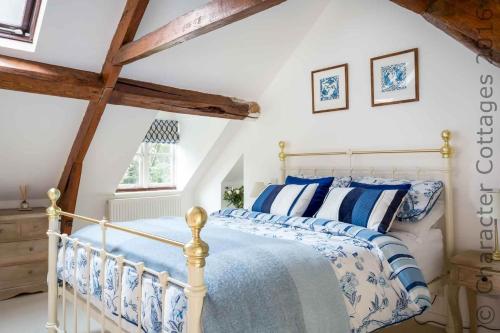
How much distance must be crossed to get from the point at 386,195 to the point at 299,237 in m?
0.74

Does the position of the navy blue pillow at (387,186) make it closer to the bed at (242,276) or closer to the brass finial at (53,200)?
the bed at (242,276)

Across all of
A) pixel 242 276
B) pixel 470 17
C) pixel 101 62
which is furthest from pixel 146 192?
pixel 470 17

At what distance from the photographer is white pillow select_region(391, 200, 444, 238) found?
2.56 m

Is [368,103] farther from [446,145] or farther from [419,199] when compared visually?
[419,199]

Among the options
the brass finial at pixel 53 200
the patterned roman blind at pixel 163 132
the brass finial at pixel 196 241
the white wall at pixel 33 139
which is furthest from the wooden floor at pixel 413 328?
the patterned roman blind at pixel 163 132

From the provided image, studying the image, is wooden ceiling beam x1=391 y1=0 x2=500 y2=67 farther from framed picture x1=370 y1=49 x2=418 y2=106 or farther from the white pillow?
the white pillow

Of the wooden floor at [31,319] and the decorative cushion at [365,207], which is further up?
the decorative cushion at [365,207]

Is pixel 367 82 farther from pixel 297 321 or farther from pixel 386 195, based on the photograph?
pixel 297 321

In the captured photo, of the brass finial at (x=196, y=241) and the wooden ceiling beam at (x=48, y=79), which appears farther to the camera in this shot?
the wooden ceiling beam at (x=48, y=79)

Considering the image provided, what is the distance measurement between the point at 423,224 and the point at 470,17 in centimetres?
137

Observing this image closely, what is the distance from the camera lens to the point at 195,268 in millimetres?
1290

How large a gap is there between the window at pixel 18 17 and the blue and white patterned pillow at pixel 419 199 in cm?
290

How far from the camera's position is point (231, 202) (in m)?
4.84

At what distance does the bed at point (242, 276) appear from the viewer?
1409mm
